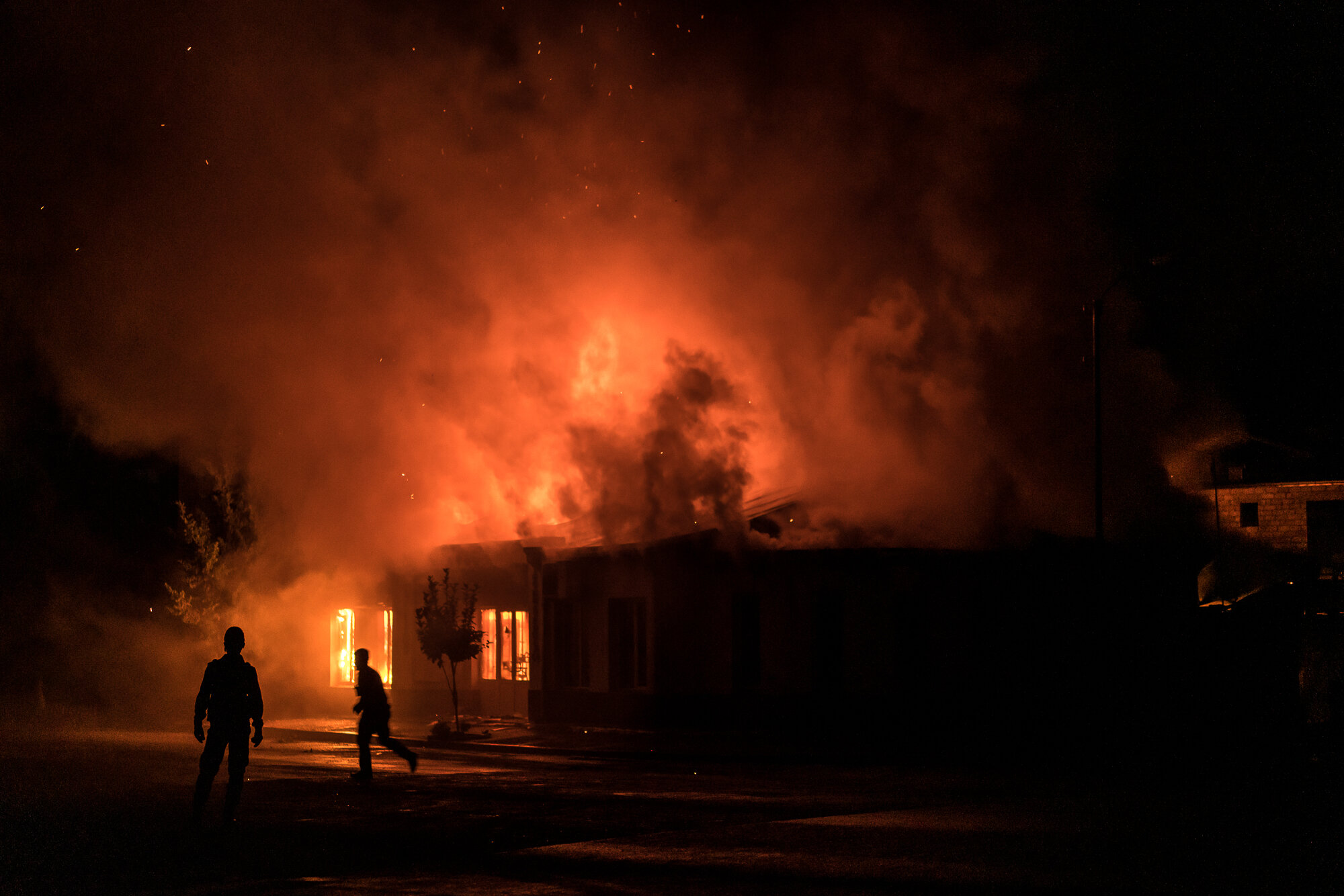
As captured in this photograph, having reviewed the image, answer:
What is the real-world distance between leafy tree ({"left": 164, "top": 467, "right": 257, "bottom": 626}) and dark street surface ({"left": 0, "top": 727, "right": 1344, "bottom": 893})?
1323 centimetres

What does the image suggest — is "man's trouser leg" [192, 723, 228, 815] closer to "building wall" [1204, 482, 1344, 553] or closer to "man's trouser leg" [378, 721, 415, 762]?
"man's trouser leg" [378, 721, 415, 762]

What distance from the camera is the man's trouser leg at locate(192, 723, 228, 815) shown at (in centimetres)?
1070

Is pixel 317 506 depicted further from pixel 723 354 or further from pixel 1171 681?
pixel 1171 681

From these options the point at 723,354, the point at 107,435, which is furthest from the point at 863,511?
the point at 107,435

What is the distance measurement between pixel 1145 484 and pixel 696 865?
934 inches

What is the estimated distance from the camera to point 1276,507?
46375mm

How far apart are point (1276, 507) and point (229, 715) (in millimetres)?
43832

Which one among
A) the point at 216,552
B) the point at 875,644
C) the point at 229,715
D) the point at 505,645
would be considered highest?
the point at 216,552

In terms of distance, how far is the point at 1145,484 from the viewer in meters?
29.8

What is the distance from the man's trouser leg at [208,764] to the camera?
10.7 m

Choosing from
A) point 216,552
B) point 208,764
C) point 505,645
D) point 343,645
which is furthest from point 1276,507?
point 208,764

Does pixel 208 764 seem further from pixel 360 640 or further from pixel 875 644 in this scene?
pixel 360 640

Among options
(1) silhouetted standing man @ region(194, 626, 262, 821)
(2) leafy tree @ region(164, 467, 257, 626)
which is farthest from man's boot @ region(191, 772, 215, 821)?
(2) leafy tree @ region(164, 467, 257, 626)

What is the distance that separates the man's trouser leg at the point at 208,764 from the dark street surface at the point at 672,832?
0.30 metres
